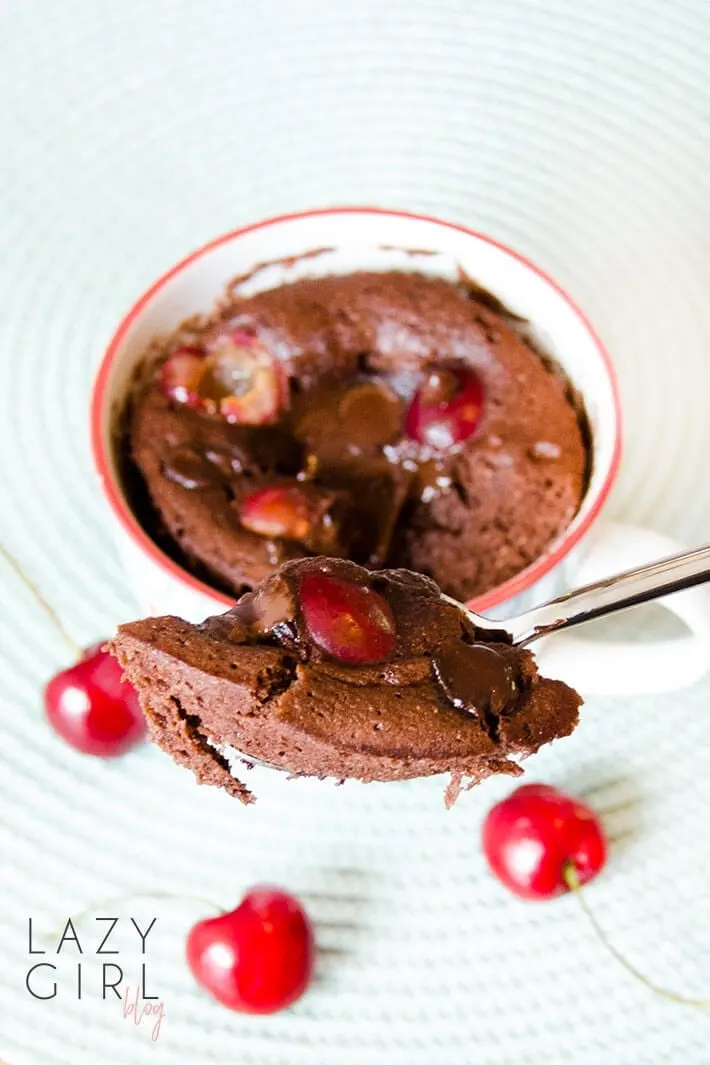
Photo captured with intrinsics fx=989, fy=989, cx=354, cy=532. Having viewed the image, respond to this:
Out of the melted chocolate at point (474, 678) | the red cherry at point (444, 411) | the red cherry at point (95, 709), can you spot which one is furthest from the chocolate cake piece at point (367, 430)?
the melted chocolate at point (474, 678)

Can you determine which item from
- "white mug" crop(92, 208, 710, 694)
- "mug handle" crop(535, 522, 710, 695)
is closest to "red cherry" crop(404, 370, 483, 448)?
"white mug" crop(92, 208, 710, 694)

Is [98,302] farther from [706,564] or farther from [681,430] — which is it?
[706,564]

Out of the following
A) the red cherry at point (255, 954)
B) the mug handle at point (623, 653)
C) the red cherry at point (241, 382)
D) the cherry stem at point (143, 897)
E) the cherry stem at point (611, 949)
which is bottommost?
the cherry stem at point (611, 949)

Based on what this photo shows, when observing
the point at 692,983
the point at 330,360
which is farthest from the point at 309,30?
the point at 692,983

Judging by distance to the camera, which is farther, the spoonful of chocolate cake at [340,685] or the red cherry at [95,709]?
the red cherry at [95,709]

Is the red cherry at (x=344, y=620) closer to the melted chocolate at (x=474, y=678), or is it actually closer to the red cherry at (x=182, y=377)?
the melted chocolate at (x=474, y=678)

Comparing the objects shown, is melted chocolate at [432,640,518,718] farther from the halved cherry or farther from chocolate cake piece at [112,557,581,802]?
the halved cherry

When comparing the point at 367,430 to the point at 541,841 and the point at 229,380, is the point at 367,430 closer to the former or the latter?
the point at 229,380
